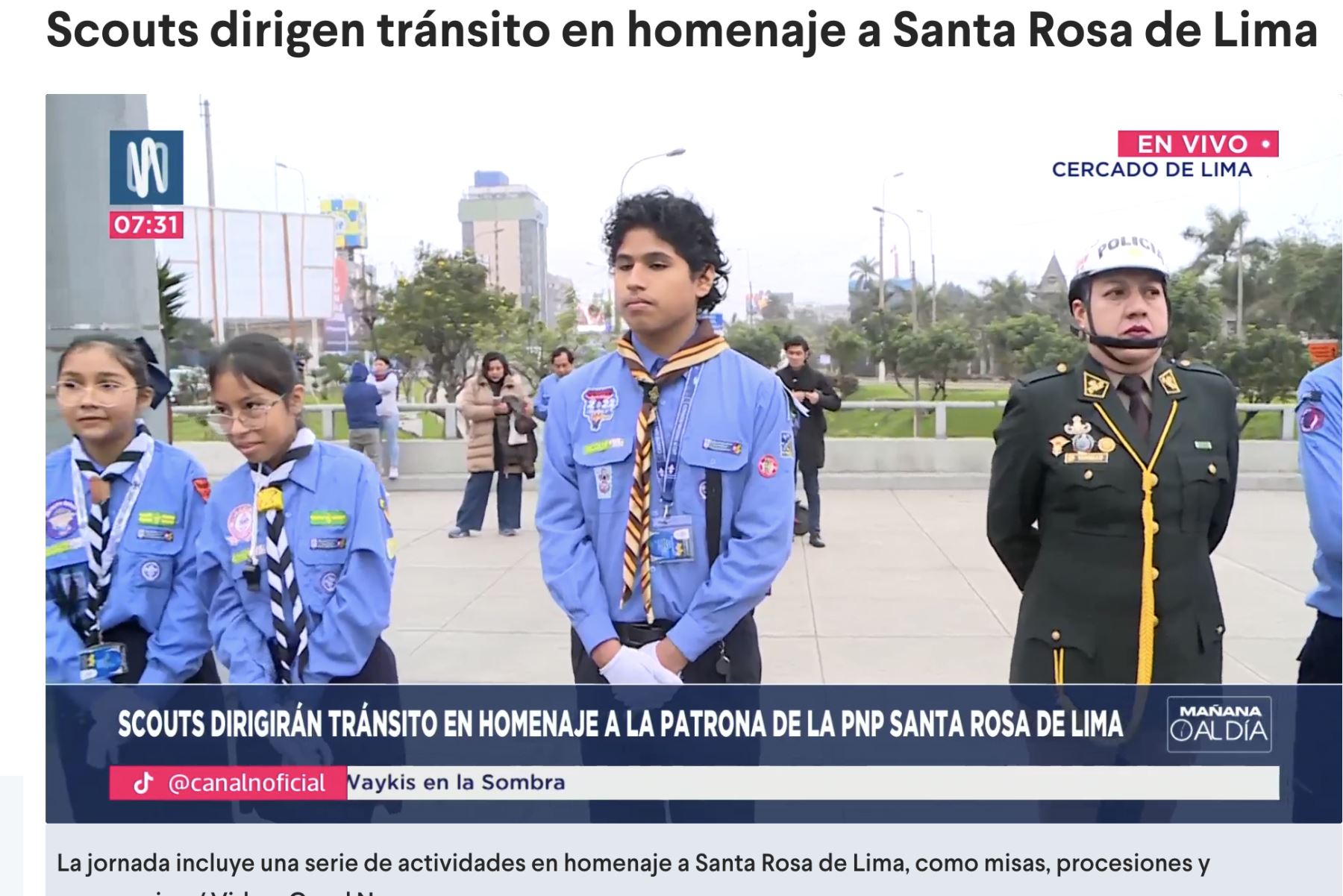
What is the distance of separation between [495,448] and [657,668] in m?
5.66

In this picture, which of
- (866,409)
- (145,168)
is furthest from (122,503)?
(866,409)

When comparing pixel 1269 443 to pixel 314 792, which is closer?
pixel 314 792

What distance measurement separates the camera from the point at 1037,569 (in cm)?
266

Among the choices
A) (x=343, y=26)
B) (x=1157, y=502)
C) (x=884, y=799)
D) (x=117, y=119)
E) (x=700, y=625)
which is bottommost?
(x=884, y=799)

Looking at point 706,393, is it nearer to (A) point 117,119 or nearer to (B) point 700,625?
(B) point 700,625

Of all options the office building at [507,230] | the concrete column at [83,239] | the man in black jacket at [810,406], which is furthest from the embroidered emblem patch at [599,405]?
the man in black jacket at [810,406]

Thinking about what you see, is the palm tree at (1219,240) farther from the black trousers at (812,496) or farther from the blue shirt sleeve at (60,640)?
the blue shirt sleeve at (60,640)

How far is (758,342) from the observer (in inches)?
319

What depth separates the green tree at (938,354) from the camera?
9.49 metres

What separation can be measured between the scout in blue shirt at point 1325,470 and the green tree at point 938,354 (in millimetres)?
6470

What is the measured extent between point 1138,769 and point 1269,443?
7611 mm

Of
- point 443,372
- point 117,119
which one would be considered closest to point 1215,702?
point 117,119

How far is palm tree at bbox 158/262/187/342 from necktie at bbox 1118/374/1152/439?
4.24 metres

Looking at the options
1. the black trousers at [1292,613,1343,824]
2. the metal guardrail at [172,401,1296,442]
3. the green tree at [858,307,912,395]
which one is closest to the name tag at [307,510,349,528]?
the black trousers at [1292,613,1343,824]
